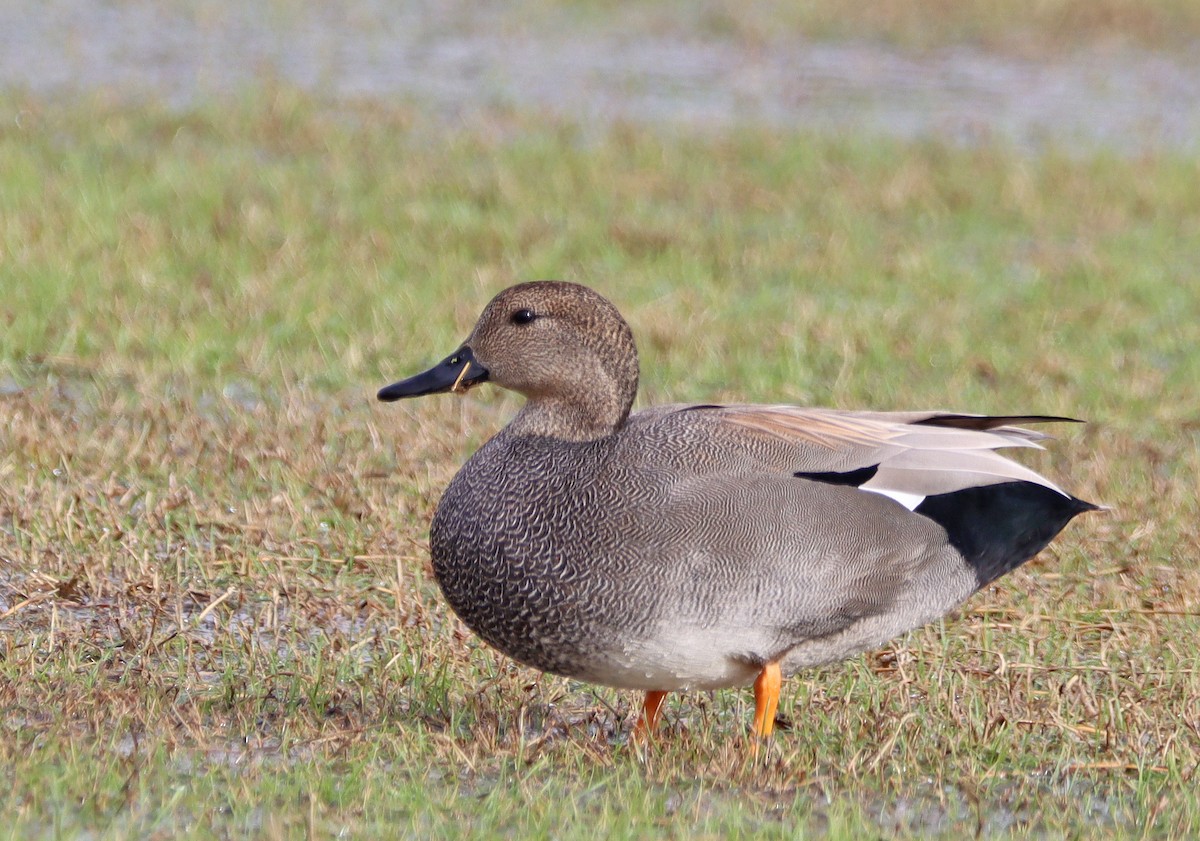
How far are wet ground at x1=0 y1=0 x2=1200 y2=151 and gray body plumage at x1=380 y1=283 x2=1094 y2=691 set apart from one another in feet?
20.5

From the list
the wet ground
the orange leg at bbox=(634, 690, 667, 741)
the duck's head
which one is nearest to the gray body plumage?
the duck's head

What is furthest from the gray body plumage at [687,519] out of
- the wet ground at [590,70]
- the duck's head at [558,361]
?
the wet ground at [590,70]

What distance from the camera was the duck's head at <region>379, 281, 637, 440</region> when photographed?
384 cm

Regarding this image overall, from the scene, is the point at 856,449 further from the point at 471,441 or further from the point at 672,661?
the point at 471,441

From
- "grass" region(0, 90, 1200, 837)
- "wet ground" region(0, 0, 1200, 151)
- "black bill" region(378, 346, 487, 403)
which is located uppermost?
"black bill" region(378, 346, 487, 403)

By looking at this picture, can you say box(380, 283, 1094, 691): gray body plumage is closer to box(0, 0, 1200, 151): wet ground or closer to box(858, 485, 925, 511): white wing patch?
box(858, 485, 925, 511): white wing patch

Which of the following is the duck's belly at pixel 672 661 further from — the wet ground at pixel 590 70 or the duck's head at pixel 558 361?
the wet ground at pixel 590 70

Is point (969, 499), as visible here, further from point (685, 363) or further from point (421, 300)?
point (421, 300)

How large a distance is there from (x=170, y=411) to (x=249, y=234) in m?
1.96

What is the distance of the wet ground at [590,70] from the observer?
10484 millimetres

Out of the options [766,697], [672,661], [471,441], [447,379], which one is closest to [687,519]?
[672,661]

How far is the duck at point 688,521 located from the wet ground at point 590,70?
20.5 ft

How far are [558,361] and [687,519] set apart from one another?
1.57ft

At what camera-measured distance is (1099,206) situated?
9109 mm
